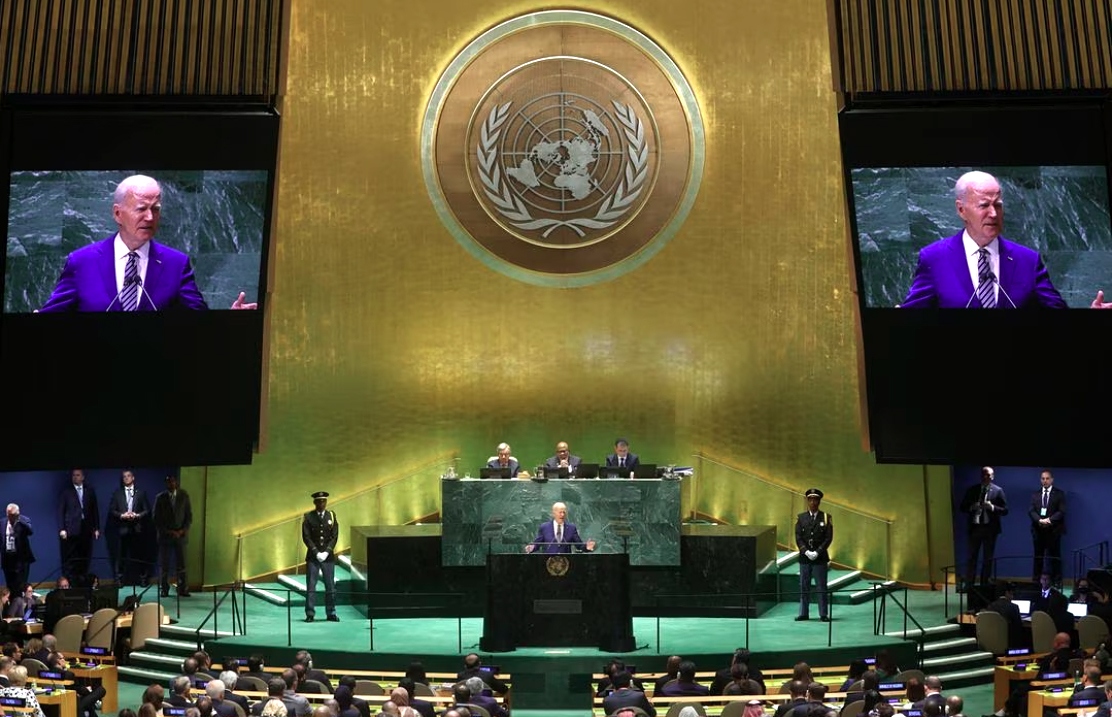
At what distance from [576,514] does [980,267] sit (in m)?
5.01

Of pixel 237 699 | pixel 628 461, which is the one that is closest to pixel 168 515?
pixel 628 461

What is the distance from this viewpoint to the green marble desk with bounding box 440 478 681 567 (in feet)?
55.8

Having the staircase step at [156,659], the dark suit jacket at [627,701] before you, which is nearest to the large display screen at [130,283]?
the staircase step at [156,659]

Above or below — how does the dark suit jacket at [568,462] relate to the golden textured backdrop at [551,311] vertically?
below

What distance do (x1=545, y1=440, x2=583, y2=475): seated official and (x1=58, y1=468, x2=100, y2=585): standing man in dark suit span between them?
498cm

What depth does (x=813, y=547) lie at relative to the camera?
16.4 metres

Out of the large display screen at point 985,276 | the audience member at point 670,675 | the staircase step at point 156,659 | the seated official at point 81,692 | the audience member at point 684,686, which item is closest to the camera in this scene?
the audience member at point 684,686

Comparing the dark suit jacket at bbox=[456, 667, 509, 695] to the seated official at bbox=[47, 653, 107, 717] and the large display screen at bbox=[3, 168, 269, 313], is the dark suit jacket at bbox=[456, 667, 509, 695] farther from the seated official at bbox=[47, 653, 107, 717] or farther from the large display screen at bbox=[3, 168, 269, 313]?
the large display screen at bbox=[3, 168, 269, 313]

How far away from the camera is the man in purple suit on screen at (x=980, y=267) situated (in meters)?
14.0

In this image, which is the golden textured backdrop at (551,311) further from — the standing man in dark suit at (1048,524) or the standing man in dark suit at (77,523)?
the standing man in dark suit at (77,523)

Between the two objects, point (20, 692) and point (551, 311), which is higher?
point (551, 311)

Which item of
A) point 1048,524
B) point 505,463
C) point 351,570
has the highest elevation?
point 505,463

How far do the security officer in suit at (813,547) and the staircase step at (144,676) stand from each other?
599 cm

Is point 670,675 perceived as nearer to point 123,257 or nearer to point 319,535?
point 319,535
